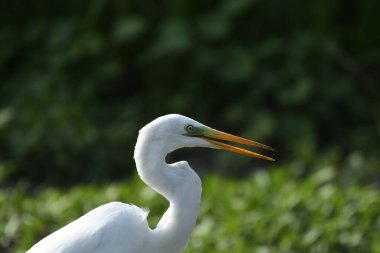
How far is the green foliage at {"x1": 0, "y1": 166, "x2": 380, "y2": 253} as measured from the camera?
5.26 metres

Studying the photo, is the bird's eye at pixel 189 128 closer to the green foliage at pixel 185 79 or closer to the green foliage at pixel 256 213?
the green foliage at pixel 256 213

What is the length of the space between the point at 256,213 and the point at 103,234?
2077 mm

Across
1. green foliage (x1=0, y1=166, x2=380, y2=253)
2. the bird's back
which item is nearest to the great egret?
the bird's back

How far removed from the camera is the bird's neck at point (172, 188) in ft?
12.1

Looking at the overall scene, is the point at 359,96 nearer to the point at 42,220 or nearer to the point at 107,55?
the point at 107,55

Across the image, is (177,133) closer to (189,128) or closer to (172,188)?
(189,128)

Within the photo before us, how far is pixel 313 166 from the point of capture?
22.6ft

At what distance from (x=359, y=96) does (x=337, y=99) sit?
20 centimetres

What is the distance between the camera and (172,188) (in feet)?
12.3

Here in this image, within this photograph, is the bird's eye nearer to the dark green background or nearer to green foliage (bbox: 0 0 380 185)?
the dark green background

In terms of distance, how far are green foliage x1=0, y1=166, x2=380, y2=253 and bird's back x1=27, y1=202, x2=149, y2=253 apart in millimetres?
1420

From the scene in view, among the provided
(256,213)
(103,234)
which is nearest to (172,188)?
(103,234)

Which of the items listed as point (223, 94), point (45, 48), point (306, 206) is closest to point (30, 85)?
point (45, 48)

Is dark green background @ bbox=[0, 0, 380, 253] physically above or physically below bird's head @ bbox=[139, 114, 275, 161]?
below
